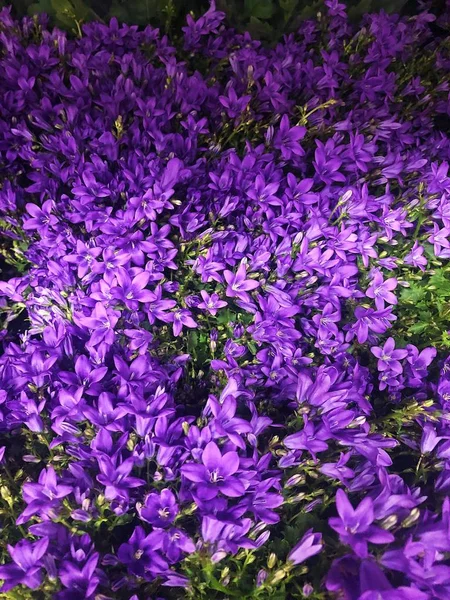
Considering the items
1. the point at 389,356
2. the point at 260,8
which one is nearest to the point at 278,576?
the point at 389,356

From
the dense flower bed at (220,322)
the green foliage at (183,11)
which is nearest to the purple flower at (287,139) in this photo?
the dense flower bed at (220,322)

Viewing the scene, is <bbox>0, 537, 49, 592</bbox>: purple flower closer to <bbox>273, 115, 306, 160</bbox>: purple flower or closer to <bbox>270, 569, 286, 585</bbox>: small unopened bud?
<bbox>270, 569, 286, 585</bbox>: small unopened bud

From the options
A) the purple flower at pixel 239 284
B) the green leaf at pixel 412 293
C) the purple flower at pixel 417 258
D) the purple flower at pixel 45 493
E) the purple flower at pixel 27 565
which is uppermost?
the purple flower at pixel 417 258

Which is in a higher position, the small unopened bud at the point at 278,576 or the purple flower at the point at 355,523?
the purple flower at the point at 355,523

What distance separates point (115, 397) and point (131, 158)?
84 cm

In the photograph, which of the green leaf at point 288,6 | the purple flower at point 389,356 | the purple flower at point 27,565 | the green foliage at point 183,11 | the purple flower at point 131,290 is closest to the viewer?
the purple flower at point 27,565

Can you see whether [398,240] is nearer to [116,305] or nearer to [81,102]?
[116,305]

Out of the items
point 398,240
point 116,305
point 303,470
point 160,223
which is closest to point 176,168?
point 160,223

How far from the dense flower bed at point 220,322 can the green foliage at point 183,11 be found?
7.2 inches

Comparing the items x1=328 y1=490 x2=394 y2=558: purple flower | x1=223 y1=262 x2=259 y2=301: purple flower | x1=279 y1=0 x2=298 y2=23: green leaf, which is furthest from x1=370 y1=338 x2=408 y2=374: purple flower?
x1=279 y1=0 x2=298 y2=23: green leaf

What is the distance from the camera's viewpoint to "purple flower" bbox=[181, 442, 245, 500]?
3.36 ft

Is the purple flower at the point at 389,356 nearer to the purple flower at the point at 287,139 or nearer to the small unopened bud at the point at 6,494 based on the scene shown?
the purple flower at the point at 287,139

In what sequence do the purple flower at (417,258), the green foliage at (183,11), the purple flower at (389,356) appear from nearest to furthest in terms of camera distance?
the purple flower at (389,356), the purple flower at (417,258), the green foliage at (183,11)

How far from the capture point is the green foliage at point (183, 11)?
7.32 ft
